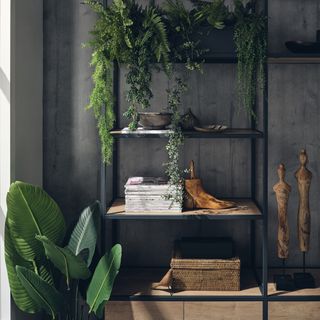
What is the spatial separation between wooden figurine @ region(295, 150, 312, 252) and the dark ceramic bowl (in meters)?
0.75

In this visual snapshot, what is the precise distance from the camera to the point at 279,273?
3.49 meters

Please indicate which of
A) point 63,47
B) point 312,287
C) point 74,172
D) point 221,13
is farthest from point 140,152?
point 312,287

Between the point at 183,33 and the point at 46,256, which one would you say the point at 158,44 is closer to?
the point at 183,33

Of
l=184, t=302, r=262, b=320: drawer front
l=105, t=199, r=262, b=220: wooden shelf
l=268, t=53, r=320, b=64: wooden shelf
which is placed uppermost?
l=268, t=53, r=320, b=64: wooden shelf

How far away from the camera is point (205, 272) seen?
10.5ft

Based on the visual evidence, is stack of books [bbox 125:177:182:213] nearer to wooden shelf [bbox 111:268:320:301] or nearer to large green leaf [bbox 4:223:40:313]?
wooden shelf [bbox 111:268:320:301]

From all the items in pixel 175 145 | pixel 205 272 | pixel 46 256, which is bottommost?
pixel 205 272

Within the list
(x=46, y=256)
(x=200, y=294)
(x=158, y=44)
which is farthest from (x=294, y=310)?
(x=158, y=44)

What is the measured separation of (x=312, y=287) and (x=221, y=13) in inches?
57.0

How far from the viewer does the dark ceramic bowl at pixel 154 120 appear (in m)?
3.17

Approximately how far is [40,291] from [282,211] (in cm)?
129

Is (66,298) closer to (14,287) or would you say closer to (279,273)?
(14,287)

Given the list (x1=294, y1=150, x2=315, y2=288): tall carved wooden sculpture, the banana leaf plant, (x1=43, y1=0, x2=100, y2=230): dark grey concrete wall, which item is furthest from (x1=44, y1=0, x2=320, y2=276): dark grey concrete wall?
the banana leaf plant

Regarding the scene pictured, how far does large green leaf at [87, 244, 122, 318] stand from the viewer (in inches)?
114
